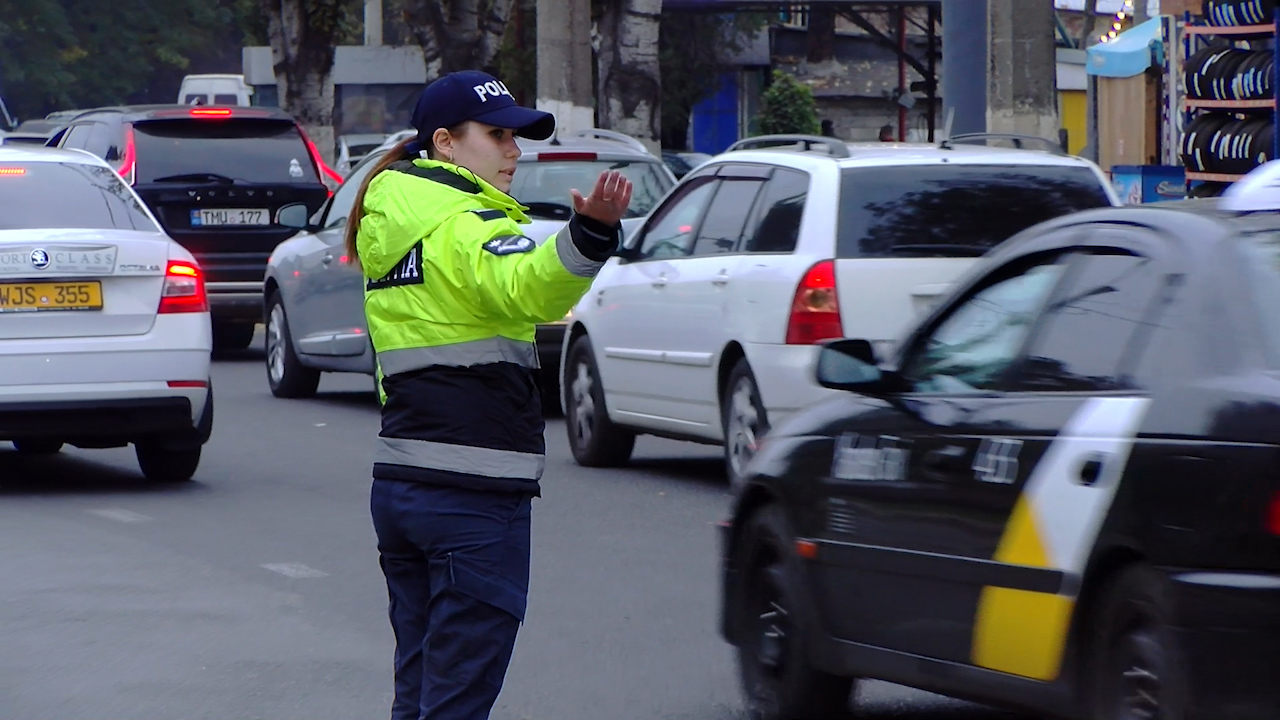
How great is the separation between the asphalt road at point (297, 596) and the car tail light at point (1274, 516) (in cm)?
225

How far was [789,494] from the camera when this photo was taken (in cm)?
586

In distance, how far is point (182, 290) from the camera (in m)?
10.9

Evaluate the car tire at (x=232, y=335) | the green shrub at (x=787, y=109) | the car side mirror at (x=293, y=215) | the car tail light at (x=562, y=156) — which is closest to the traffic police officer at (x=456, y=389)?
the car tail light at (x=562, y=156)

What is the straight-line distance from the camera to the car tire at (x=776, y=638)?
5789 millimetres

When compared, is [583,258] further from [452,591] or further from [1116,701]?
[1116,701]

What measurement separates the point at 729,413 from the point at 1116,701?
5826 mm

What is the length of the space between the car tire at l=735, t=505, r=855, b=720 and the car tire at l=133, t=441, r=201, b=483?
5.58 m

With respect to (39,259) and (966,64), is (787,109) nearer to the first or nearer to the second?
(966,64)

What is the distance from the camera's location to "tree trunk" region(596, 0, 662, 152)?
23109 millimetres

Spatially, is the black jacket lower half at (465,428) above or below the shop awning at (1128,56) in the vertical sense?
below

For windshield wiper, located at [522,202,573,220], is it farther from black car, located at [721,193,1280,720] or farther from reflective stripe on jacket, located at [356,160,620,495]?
reflective stripe on jacket, located at [356,160,620,495]

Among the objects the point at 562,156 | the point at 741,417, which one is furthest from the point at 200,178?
the point at 741,417

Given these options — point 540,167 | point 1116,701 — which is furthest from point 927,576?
point 540,167

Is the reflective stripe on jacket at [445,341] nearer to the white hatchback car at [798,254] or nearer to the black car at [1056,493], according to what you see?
the black car at [1056,493]
